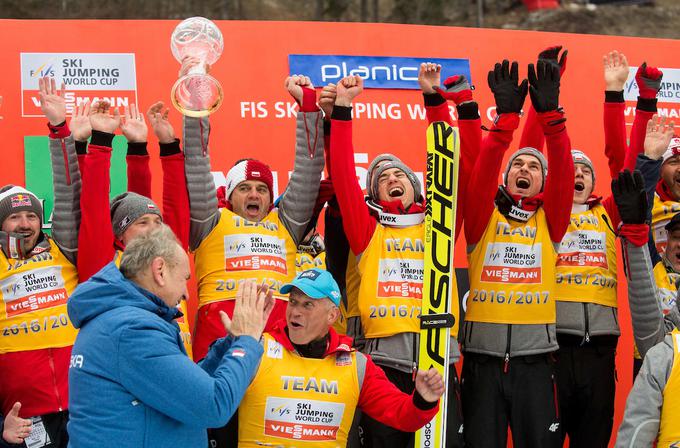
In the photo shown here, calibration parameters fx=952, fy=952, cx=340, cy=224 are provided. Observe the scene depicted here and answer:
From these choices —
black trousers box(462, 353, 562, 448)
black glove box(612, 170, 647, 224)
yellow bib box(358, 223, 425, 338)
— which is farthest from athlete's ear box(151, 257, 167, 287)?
black glove box(612, 170, 647, 224)

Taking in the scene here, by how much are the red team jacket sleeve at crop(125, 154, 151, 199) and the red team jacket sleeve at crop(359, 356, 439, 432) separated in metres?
1.54

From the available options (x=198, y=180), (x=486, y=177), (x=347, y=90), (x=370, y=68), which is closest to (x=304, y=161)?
(x=347, y=90)

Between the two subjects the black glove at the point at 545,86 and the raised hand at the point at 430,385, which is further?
the black glove at the point at 545,86

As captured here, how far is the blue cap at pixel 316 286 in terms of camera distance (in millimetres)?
3723

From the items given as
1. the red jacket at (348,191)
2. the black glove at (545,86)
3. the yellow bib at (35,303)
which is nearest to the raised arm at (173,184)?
the yellow bib at (35,303)

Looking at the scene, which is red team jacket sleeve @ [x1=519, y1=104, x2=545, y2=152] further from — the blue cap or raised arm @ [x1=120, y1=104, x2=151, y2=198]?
raised arm @ [x1=120, y1=104, x2=151, y2=198]

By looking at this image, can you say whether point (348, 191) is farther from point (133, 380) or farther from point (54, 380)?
point (133, 380)

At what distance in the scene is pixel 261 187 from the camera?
4688 mm

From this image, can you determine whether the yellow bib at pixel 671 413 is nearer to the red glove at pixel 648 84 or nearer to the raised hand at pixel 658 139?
the raised hand at pixel 658 139

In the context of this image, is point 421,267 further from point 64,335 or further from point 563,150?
point 64,335

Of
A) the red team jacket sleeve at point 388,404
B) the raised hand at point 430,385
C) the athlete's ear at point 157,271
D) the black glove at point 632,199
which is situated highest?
the black glove at point 632,199

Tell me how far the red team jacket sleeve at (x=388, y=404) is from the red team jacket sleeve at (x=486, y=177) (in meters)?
1.16

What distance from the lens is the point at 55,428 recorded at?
4160mm

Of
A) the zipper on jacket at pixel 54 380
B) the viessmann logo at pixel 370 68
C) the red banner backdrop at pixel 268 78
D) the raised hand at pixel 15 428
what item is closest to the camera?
the raised hand at pixel 15 428
